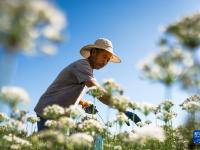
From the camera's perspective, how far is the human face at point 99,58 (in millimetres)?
6867

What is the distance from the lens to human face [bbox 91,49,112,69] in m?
6.87

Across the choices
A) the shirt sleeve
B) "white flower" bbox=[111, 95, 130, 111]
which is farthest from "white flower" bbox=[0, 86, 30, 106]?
the shirt sleeve

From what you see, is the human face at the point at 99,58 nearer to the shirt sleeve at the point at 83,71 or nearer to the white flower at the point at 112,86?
the shirt sleeve at the point at 83,71

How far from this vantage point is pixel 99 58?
6.94 metres

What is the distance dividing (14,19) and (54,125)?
2460 millimetres

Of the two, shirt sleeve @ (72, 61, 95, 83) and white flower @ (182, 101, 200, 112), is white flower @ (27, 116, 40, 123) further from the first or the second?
white flower @ (182, 101, 200, 112)

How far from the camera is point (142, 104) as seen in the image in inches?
217

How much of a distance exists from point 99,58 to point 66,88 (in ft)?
2.50

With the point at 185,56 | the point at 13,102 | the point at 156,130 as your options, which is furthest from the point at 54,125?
the point at 185,56

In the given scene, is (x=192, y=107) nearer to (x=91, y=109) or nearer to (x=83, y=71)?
(x=91, y=109)

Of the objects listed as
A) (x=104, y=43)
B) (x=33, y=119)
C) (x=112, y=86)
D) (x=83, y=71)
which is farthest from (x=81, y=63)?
(x=112, y=86)

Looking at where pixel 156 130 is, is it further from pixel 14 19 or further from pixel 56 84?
pixel 56 84

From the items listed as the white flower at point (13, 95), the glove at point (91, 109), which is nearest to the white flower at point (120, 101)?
the white flower at point (13, 95)

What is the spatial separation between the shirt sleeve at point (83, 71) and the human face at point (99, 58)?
0.41 m
